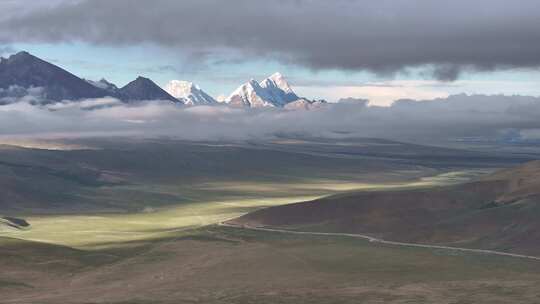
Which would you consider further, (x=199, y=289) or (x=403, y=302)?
(x=199, y=289)

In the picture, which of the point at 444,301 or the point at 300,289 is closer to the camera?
the point at 444,301

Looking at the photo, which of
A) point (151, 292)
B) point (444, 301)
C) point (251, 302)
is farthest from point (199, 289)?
point (444, 301)

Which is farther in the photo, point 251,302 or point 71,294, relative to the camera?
point 71,294

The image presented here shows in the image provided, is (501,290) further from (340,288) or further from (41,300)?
(41,300)

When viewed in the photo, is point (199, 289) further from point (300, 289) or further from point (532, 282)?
point (532, 282)

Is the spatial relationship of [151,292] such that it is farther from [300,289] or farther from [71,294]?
[300,289]

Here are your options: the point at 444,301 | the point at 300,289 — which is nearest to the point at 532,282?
the point at 444,301

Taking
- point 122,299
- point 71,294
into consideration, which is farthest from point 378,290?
point 71,294
